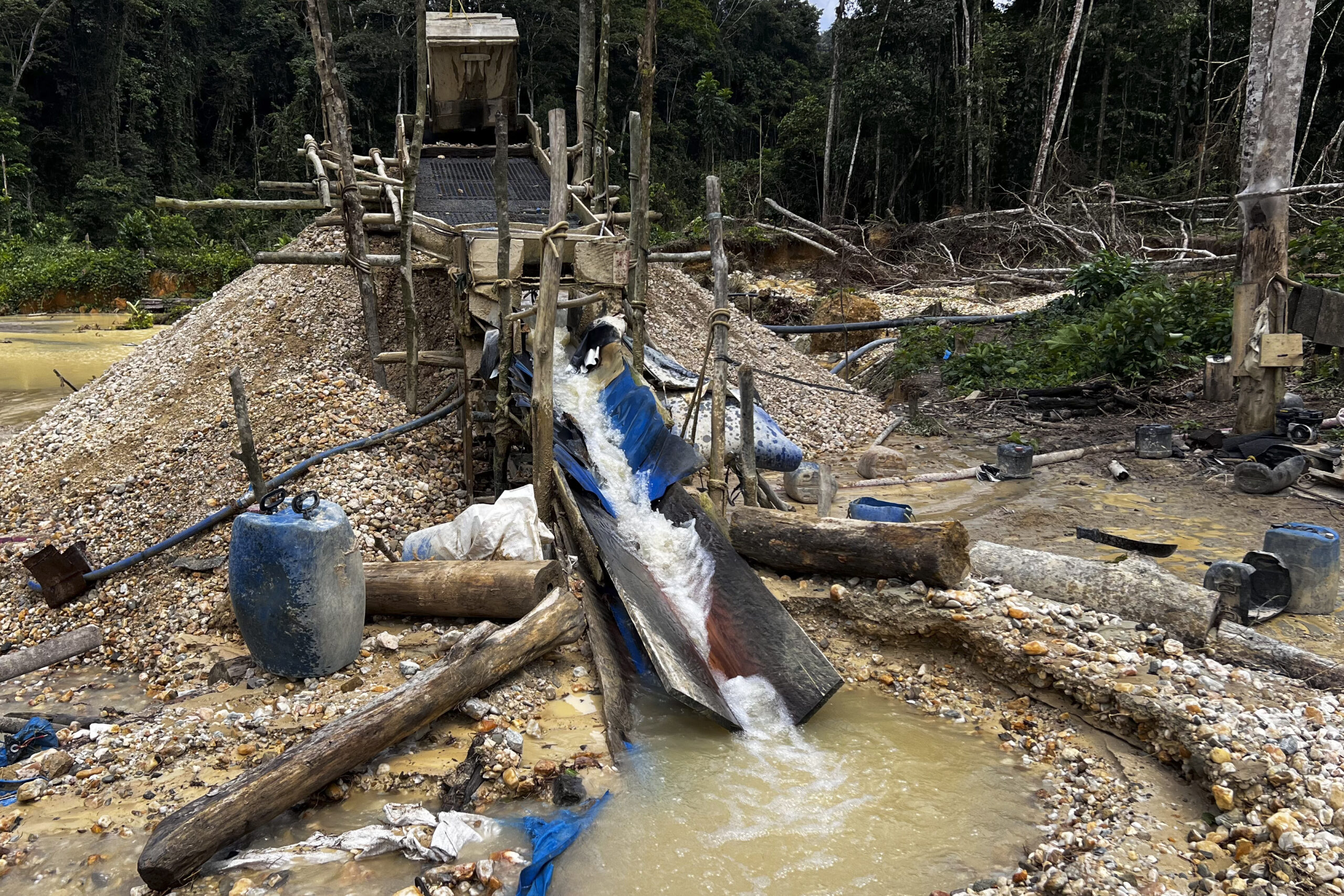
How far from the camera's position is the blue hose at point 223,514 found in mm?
4672

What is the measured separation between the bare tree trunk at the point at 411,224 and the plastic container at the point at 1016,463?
192 inches

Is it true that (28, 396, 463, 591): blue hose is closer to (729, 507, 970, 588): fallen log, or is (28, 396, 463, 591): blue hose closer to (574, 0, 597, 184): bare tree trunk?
(729, 507, 970, 588): fallen log

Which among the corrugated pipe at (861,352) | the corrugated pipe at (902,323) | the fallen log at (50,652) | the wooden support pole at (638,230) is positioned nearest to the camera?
the fallen log at (50,652)

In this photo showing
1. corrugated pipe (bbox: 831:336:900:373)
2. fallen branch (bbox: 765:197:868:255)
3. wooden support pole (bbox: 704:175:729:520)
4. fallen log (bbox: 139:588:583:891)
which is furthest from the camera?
fallen branch (bbox: 765:197:868:255)

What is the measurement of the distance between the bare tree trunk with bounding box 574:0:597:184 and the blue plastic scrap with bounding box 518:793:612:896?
6.37 meters

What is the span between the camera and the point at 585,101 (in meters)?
8.16

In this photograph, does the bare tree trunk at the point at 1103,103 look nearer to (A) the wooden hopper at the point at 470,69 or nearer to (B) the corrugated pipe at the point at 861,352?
(B) the corrugated pipe at the point at 861,352

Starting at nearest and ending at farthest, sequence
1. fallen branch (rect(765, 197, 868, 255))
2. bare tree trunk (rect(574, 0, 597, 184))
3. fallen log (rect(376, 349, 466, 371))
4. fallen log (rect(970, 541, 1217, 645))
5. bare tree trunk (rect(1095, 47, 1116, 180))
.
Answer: fallen log (rect(970, 541, 1217, 645)), fallen log (rect(376, 349, 466, 371)), bare tree trunk (rect(574, 0, 597, 184)), fallen branch (rect(765, 197, 868, 255)), bare tree trunk (rect(1095, 47, 1116, 180))

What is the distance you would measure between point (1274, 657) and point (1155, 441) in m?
4.19

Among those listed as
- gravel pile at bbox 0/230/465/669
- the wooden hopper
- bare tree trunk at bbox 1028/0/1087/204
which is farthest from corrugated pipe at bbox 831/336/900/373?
gravel pile at bbox 0/230/465/669

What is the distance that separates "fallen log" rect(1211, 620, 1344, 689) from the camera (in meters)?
3.50

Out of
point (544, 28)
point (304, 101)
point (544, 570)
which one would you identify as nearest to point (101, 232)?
point (304, 101)

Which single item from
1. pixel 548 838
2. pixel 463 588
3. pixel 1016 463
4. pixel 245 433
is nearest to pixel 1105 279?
pixel 1016 463

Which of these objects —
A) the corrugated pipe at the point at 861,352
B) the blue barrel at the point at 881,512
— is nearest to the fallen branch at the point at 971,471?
the blue barrel at the point at 881,512
